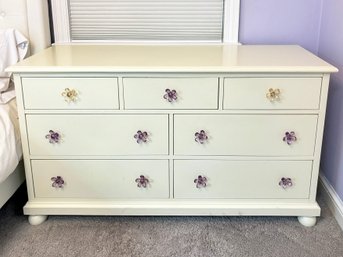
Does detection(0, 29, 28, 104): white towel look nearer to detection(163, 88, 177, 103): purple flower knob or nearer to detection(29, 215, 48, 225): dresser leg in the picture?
detection(29, 215, 48, 225): dresser leg

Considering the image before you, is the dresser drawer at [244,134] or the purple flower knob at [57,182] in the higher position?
the dresser drawer at [244,134]

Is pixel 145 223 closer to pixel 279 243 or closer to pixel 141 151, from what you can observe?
pixel 141 151

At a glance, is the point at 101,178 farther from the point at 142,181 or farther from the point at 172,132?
the point at 172,132

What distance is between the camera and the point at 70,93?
163cm

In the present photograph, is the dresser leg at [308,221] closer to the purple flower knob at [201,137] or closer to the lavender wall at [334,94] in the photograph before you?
the lavender wall at [334,94]

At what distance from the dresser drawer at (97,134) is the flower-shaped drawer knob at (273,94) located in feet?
1.36

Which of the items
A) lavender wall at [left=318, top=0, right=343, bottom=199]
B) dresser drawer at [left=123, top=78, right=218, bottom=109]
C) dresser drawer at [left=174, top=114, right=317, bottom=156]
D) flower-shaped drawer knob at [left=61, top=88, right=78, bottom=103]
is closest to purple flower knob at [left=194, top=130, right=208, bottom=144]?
dresser drawer at [left=174, top=114, right=317, bottom=156]

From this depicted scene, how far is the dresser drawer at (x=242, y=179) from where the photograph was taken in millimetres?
1735

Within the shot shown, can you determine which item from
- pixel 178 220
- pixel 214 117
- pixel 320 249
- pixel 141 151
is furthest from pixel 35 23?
pixel 320 249

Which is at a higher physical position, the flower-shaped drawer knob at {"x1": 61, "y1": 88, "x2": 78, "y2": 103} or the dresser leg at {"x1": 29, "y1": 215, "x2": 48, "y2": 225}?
the flower-shaped drawer knob at {"x1": 61, "y1": 88, "x2": 78, "y2": 103}

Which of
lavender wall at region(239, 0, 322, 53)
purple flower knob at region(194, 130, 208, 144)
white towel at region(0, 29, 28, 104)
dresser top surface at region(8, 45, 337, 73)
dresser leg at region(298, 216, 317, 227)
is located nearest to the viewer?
dresser top surface at region(8, 45, 337, 73)

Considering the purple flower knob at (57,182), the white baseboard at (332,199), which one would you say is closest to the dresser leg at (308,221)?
the white baseboard at (332,199)

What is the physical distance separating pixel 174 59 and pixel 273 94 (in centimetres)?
43

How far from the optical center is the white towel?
74.5 inches
